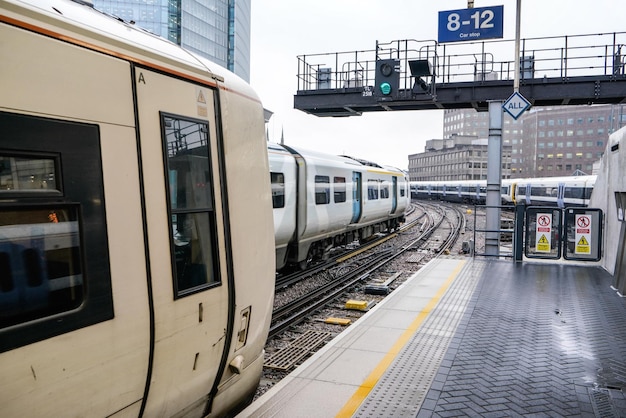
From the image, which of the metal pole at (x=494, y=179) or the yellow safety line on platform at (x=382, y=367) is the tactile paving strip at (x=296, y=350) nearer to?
the yellow safety line on platform at (x=382, y=367)

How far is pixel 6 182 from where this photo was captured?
2289 mm

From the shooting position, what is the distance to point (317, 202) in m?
13.2

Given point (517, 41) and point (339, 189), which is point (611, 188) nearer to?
point (517, 41)

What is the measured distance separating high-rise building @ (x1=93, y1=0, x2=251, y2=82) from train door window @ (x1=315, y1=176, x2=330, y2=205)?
5536cm

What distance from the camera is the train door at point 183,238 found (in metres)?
3.06

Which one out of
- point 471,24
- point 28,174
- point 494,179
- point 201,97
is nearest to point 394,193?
point 494,179

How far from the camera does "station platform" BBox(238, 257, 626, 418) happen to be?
475 centimetres

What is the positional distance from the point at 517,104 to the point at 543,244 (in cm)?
362

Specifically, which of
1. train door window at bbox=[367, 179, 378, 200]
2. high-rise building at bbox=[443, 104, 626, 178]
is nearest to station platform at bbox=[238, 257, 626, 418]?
train door window at bbox=[367, 179, 378, 200]

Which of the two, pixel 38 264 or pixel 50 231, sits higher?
pixel 50 231

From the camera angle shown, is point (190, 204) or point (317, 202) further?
point (317, 202)

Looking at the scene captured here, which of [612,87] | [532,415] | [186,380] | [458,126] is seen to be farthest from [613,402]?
[458,126]

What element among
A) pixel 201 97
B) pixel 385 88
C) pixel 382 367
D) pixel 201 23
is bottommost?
pixel 382 367

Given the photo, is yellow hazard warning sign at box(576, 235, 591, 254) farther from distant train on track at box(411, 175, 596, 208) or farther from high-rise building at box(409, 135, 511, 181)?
Result: high-rise building at box(409, 135, 511, 181)
